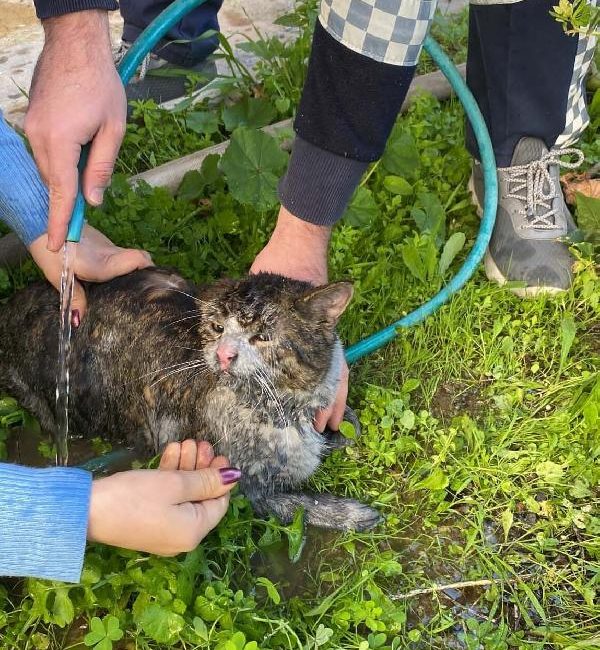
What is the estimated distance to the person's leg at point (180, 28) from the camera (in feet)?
13.5

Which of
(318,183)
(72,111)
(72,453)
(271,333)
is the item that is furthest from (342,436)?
(72,111)

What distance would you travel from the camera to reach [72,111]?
2100 millimetres

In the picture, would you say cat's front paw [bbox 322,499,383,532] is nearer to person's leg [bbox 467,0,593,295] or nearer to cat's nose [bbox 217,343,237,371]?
cat's nose [bbox 217,343,237,371]

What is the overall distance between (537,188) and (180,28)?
2.22 metres

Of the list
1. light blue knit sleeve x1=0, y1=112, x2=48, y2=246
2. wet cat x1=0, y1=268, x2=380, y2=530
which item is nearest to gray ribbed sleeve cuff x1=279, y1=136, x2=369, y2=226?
wet cat x1=0, y1=268, x2=380, y2=530

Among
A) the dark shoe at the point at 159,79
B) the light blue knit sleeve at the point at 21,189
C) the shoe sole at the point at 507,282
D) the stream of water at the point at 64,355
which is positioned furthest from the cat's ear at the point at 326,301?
the dark shoe at the point at 159,79

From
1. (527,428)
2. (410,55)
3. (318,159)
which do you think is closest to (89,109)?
(318,159)

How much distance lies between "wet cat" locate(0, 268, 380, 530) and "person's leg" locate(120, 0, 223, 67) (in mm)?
1999

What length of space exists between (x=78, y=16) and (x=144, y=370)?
3.89 ft

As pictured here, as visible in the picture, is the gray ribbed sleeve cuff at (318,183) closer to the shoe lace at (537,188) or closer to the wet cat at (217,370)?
the wet cat at (217,370)

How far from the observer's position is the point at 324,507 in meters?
2.60

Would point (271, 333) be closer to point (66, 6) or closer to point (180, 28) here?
point (66, 6)

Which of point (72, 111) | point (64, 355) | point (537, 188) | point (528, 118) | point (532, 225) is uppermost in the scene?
point (72, 111)

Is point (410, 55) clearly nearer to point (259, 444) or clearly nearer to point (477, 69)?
point (477, 69)
